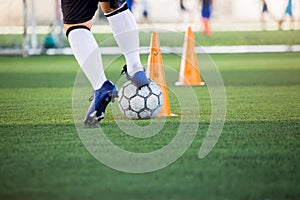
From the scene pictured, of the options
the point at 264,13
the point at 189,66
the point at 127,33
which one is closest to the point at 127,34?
the point at 127,33

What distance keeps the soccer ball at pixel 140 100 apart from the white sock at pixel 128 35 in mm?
171

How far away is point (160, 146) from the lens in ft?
18.0

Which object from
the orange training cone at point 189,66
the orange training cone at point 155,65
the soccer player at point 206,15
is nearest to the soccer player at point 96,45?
the orange training cone at point 155,65

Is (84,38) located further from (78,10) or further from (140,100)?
(140,100)

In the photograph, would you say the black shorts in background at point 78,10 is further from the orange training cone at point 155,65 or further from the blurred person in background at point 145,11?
the blurred person in background at point 145,11

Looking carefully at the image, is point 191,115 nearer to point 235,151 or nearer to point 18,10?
point 235,151

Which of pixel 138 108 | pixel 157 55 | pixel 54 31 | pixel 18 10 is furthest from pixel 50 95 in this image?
pixel 18 10

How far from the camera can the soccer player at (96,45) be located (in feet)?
20.5

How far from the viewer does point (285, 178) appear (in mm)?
4398

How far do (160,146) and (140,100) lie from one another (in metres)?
1.13

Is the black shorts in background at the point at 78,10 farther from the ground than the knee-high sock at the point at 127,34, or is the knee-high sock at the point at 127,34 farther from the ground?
the black shorts in background at the point at 78,10

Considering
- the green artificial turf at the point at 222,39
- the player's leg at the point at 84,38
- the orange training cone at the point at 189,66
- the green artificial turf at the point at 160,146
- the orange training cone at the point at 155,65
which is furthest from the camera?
the green artificial turf at the point at 222,39

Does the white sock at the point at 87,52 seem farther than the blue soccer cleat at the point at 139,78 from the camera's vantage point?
No

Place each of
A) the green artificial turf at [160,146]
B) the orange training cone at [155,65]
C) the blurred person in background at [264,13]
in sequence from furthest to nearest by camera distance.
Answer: the blurred person in background at [264,13] < the orange training cone at [155,65] < the green artificial turf at [160,146]
